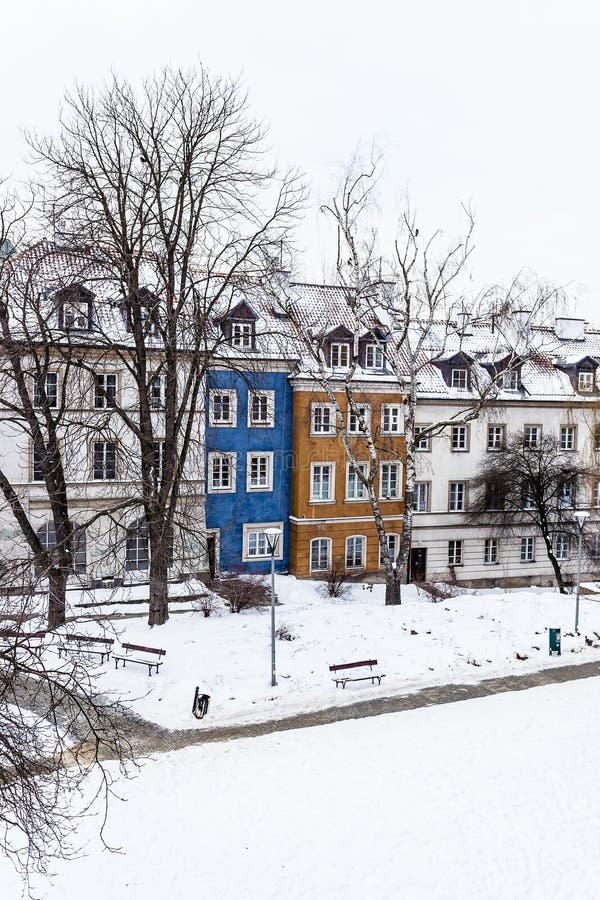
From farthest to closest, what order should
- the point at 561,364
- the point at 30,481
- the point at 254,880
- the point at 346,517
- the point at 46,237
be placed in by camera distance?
the point at 561,364 < the point at 346,517 < the point at 30,481 < the point at 46,237 < the point at 254,880

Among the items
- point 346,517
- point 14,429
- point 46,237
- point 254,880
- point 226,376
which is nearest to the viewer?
point 254,880

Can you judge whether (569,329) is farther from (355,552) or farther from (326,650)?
(326,650)

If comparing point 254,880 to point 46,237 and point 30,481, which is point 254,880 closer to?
point 46,237

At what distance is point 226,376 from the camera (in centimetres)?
2900

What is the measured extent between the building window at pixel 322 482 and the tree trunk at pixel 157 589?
37.0 ft

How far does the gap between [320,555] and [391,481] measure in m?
4.89

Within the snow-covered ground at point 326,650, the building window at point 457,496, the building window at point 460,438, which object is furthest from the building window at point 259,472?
the building window at point 460,438

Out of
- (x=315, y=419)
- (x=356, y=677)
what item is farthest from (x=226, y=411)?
(x=356, y=677)

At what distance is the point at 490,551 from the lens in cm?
3438

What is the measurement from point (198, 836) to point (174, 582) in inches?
644

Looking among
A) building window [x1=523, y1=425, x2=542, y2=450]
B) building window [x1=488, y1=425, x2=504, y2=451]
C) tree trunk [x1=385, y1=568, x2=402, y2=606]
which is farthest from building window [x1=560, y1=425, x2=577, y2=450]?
tree trunk [x1=385, y1=568, x2=402, y2=606]

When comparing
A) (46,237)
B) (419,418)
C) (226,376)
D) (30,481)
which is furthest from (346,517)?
(46,237)

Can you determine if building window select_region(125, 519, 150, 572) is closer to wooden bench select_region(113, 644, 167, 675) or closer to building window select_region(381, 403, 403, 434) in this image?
wooden bench select_region(113, 644, 167, 675)

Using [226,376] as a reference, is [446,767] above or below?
below
